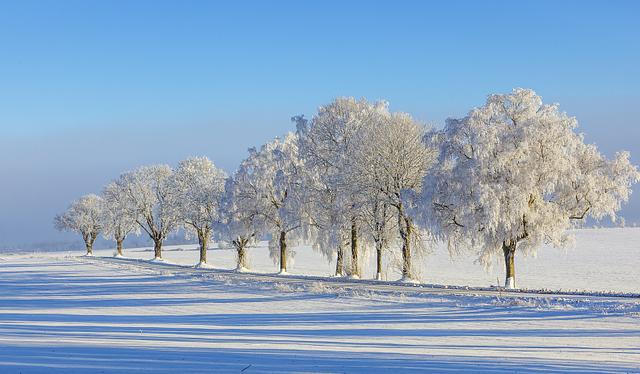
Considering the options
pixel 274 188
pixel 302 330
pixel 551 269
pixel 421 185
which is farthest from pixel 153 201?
pixel 302 330

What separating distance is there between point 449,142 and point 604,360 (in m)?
25.6

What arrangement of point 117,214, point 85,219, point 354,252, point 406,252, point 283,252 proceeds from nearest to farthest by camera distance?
1. point 406,252
2. point 354,252
3. point 283,252
4. point 117,214
5. point 85,219

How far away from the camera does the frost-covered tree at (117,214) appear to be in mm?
94000

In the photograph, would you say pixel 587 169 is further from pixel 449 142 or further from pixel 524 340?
pixel 524 340

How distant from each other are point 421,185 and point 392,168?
289 centimetres

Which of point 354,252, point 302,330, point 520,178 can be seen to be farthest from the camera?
point 354,252

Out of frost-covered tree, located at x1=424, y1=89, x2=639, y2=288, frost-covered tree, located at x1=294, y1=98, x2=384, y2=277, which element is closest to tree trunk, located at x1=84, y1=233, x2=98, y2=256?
frost-covered tree, located at x1=294, y1=98, x2=384, y2=277

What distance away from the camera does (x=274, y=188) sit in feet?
187

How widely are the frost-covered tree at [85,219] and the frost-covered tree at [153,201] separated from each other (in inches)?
1219

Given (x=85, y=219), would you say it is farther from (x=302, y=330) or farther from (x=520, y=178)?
(x=302, y=330)

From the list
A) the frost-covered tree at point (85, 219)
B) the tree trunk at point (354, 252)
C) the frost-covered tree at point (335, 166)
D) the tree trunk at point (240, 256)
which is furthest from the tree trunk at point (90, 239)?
the tree trunk at point (354, 252)

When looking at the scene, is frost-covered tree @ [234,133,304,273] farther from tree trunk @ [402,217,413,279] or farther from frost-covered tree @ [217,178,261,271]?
tree trunk @ [402,217,413,279]

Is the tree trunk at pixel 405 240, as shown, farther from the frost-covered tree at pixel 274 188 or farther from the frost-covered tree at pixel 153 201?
the frost-covered tree at pixel 153 201

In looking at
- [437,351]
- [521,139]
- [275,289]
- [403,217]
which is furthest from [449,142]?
[437,351]
